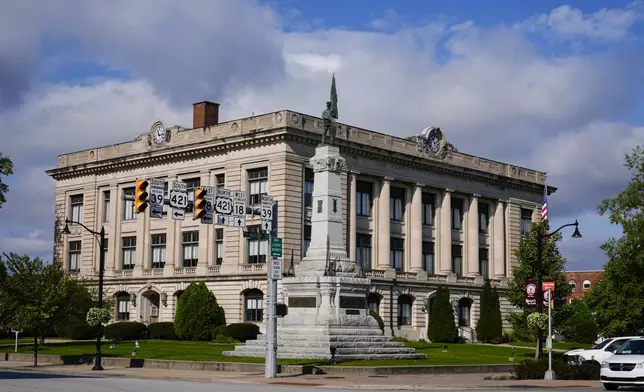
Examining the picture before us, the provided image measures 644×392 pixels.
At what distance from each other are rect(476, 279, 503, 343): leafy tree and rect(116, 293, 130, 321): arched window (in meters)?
29.0

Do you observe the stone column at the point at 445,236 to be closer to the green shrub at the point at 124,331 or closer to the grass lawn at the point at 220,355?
the grass lawn at the point at 220,355

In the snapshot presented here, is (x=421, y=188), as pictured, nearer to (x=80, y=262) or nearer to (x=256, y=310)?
(x=256, y=310)

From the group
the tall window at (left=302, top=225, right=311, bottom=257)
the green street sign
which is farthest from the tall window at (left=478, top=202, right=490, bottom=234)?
the green street sign

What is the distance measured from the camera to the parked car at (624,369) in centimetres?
2881

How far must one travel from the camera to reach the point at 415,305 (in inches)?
3091

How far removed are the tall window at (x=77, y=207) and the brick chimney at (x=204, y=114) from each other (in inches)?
579

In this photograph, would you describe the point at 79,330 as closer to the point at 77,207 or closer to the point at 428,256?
the point at 77,207

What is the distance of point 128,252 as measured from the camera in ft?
270

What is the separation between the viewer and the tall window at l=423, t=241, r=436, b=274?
8200cm

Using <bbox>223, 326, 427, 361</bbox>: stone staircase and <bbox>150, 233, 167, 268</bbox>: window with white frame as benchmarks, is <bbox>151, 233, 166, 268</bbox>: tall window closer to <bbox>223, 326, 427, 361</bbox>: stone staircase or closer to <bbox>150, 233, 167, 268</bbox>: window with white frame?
<bbox>150, 233, 167, 268</bbox>: window with white frame

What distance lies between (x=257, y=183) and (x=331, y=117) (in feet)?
87.8

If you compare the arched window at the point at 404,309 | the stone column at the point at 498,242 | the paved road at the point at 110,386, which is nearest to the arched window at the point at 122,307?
the arched window at the point at 404,309

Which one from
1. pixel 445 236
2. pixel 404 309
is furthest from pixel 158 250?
pixel 445 236

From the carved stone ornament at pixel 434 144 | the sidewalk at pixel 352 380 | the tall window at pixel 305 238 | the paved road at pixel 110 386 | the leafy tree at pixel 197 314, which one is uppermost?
the carved stone ornament at pixel 434 144
